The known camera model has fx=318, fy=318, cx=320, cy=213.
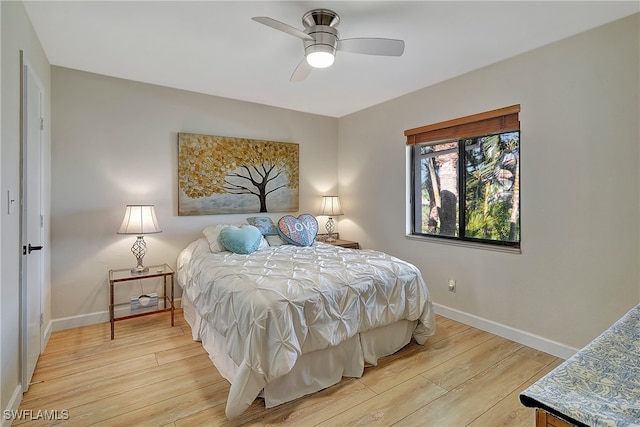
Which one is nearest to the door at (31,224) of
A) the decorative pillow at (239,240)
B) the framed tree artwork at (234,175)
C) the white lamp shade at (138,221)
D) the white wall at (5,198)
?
the white wall at (5,198)

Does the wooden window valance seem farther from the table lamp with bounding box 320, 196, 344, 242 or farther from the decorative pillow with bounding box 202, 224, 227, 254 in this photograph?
the decorative pillow with bounding box 202, 224, 227, 254

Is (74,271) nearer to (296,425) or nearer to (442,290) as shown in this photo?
(296,425)

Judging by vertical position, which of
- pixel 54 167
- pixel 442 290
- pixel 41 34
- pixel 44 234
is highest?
pixel 41 34

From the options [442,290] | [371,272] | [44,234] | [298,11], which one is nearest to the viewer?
Answer: [298,11]

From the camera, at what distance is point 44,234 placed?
8.91 feet

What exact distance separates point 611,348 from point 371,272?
1527mm

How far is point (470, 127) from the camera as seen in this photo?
3164 millimetres

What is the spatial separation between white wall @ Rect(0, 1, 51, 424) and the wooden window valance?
11.1ft

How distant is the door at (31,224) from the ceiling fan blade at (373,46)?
2.05 meters

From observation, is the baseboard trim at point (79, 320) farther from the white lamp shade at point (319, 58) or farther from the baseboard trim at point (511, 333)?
the baseboard trim at point (511, 333)

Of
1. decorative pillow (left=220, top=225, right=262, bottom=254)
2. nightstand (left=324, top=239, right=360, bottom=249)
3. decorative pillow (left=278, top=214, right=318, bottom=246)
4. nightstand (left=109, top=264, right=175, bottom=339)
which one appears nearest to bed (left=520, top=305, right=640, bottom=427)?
decorative pillow (left=220, top=225, right=262, bottom=254)

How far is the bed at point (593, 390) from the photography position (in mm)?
745

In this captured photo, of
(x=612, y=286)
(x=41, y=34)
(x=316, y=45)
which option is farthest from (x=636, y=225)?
(x=41, y=34)

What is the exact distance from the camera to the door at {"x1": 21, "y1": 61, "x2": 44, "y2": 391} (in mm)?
1987
